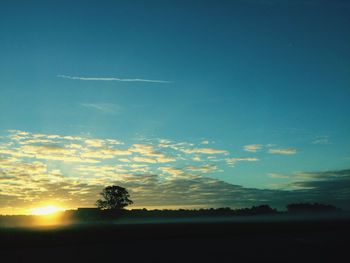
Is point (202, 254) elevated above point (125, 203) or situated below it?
below

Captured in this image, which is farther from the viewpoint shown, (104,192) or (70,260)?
(104,192)

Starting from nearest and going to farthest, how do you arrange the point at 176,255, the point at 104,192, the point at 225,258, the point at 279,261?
the point at 279,261, the point at 225,258, the point at 176,255, the point at 104,192

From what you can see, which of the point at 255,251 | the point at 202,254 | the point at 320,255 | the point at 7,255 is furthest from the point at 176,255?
the point at 7,255

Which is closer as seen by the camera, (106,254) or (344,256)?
(344,256)

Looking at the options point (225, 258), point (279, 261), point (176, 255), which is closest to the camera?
point (279, 261)

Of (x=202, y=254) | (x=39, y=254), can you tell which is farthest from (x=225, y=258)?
(x=39, y=254)

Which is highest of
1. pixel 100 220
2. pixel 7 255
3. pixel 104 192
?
pixel 104 192

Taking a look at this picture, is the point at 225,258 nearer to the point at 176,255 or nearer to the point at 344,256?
the point at 176,255

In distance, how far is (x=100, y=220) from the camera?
131m

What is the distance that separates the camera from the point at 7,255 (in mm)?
34688

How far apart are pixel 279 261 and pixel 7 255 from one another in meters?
22.3

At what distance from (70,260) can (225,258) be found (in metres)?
11.8

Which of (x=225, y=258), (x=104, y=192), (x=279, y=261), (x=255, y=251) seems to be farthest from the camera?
(x=104, y=192)

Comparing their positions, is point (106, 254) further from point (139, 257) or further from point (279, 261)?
point (279, 261)
